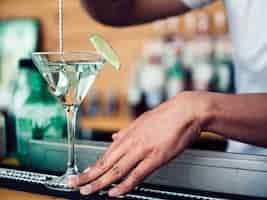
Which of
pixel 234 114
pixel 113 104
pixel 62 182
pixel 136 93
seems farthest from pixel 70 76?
pixel 113 104

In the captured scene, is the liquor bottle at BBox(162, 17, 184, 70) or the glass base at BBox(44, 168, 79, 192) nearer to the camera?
the glass base at BBox(44, 168, 79, 192)

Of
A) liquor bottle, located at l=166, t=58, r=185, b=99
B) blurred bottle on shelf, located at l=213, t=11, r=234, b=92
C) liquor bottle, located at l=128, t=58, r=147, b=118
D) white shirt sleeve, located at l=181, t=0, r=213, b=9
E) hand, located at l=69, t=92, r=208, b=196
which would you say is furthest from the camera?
liquor bottle, located at l=128, t=58, r=147, b=118

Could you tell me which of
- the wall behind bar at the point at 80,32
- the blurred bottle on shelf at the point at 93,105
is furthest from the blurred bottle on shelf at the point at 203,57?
the blurred bottle on shelf at the point at 93,105

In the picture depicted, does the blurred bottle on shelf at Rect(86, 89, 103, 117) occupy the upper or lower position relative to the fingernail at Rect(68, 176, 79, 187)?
lower

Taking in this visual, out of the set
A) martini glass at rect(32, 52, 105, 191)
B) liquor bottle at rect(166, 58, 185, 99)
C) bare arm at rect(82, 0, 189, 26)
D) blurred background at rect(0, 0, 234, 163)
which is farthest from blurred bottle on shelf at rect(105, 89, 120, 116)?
martini glass at rect(32, 52, 105, 191)

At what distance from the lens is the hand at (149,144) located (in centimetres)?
79

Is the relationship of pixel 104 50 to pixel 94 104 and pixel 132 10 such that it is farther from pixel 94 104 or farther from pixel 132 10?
pixel 94 104

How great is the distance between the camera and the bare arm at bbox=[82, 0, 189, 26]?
1.51 metres

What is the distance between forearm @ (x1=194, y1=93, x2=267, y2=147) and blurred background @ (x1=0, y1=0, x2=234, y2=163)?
1.49 m

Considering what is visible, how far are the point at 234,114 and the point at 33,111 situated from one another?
0.47 meters

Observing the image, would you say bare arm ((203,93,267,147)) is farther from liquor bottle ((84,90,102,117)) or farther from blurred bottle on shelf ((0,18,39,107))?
blurred bottle on shelf ((0,18,39,107))

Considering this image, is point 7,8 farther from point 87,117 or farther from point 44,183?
point 44,183

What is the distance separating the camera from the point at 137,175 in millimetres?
790

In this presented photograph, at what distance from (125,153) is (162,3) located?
33.5 inches
